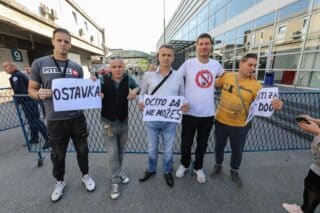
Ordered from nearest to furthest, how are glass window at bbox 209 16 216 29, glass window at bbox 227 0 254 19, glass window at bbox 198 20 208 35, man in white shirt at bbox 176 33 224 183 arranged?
man in white shirt at bbox 176 33 224 183
glass window at bbox 227 0 254 19
glass window at bbox 209 16 216 29
glass window at bbox 198 20 208 35

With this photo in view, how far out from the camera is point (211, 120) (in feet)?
8.16

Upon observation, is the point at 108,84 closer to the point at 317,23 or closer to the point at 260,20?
the point at 317,23

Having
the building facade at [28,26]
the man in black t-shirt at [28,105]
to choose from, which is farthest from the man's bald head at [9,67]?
the building facade at [28,26]

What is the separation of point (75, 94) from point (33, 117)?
2588mm

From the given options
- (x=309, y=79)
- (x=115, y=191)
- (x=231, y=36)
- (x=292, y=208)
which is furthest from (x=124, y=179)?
(x=231, y=36)

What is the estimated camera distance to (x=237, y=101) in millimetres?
2373

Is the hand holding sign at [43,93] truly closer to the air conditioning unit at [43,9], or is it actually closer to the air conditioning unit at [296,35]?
the air conditioning unit at [296,35]

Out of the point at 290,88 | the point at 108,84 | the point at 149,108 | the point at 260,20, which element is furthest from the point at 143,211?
the point at 260,20

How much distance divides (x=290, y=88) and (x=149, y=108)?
8349 mm

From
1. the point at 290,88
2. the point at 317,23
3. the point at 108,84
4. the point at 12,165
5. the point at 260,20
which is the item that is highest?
the point at 260,20

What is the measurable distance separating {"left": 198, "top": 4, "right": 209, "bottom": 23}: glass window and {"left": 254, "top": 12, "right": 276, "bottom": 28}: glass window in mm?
10291

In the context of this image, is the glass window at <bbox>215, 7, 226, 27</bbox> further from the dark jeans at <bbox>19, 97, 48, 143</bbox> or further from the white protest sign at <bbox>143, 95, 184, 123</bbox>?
the dark jeans at <bbox>19, 97, 48, 143</bbox>

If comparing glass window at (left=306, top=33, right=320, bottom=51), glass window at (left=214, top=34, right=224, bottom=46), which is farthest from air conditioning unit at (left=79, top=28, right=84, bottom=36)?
glass window at (left=306, top=33, right=320, bottom=51)

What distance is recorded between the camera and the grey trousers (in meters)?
2.37
